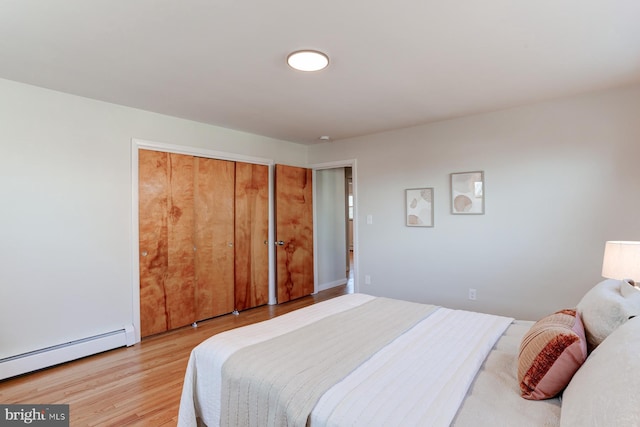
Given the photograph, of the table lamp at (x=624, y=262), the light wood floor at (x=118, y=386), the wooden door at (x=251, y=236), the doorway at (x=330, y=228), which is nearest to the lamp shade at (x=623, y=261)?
the table lamp at (x=624, y=262)

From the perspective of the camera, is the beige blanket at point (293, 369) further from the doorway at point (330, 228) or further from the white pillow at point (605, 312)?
the doorway at point (330, 228)

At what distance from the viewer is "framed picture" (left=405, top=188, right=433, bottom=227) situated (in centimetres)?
384

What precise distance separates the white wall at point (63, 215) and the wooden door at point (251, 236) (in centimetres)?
120

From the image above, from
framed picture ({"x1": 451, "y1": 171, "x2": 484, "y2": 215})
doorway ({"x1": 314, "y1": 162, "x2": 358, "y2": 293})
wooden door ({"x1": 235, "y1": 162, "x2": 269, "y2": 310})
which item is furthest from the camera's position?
doorway ({"x1": 314, "y1": 162, "x2": 358, "y2": 293})

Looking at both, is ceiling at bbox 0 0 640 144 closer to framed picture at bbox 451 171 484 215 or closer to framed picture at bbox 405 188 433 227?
framed picture at bbox 451 171 484 215

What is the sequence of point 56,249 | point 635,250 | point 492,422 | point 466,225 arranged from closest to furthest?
1. point 492,422
2. point 635,250
3. point 56,249
4. point 466,225

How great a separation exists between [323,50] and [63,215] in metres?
2.63

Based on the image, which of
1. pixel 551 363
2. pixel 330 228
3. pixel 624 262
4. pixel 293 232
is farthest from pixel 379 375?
pixel 330 228

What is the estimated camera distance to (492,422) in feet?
3.36

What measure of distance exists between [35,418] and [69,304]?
41.8 inches

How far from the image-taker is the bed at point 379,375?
105cm

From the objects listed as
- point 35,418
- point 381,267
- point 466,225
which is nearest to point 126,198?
point 35,418

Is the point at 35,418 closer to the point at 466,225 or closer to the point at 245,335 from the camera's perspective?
the point at 245,335

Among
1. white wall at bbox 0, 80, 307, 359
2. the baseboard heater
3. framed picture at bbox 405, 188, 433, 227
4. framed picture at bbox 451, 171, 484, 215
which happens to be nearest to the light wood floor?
the baseboard heater
